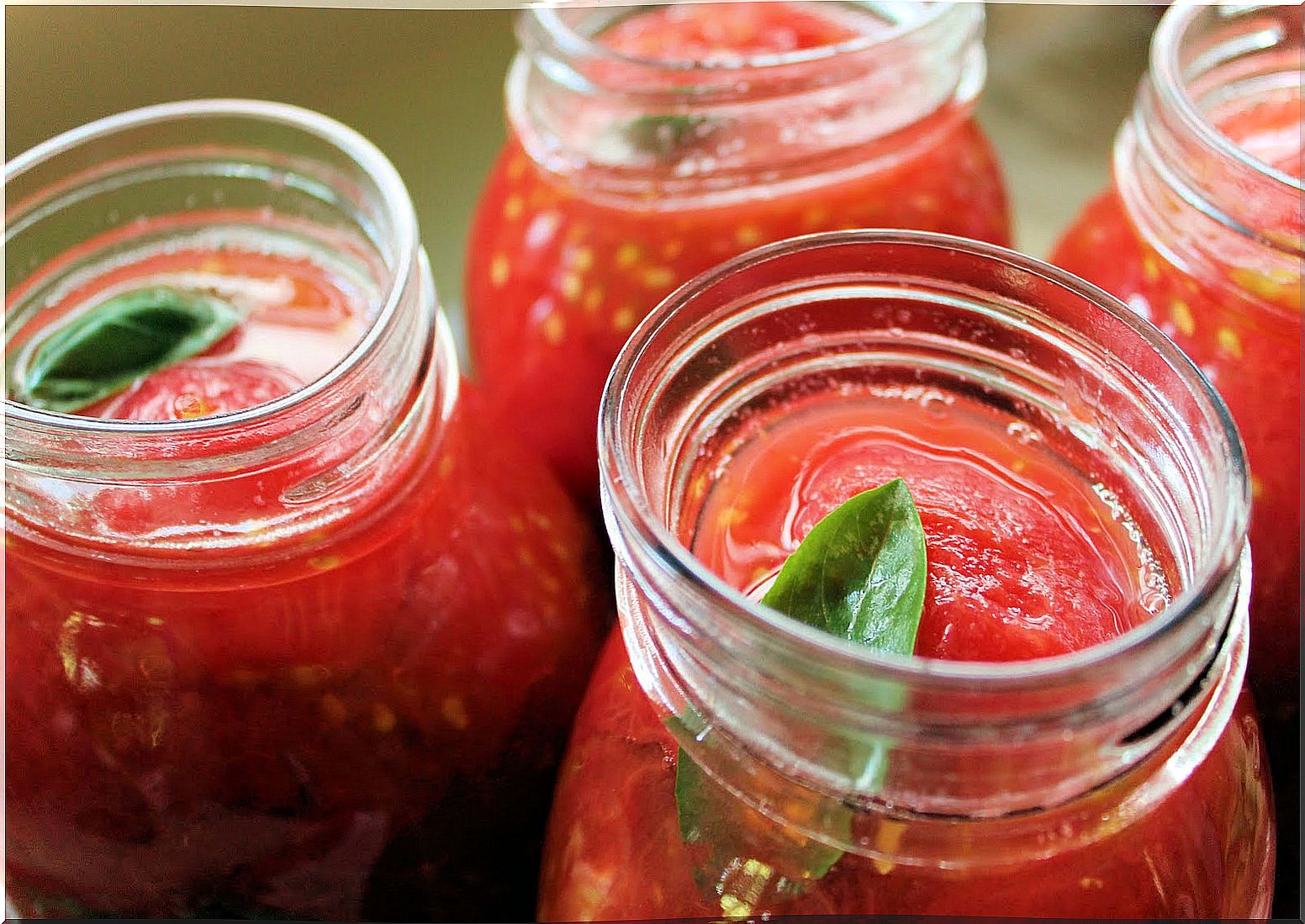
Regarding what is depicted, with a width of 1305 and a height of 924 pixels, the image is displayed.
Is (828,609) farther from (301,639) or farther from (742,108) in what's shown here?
(742,108)

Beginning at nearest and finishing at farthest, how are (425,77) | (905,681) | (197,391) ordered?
(905,681) → (197,391) → (425,77)

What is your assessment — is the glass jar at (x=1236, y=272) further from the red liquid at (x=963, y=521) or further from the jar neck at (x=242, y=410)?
the jar neck at (x=242, y=410)

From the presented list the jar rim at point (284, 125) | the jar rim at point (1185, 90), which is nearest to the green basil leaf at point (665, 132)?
the jar rim at point (284, 125)

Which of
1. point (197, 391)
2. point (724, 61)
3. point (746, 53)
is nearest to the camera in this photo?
point (197, 391)

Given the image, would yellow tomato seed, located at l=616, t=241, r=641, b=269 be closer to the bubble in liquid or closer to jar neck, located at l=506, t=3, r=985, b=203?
jar neck, located at l=506, t=3, r=985, b=203

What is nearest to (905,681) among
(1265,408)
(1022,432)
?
(1022,432)

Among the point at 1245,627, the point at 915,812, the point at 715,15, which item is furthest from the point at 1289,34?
the point at 915,812

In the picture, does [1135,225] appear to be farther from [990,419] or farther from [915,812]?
[915,812]

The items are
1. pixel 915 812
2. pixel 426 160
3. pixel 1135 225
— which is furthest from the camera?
pixel 426 160
